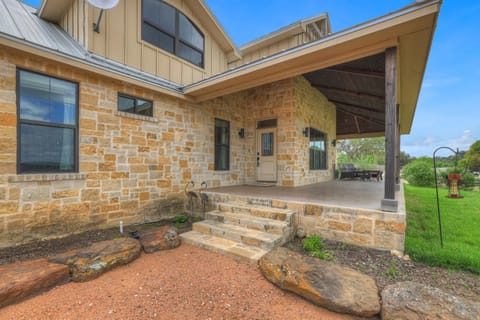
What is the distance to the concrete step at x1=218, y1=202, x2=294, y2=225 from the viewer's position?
3869 mm

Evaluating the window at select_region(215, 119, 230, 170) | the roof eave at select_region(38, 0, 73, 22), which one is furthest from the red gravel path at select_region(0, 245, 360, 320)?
the roof eave at select_region(38, 0, 73, 22)

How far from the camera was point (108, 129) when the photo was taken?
14.1 feet

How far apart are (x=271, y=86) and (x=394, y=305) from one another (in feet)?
21.9

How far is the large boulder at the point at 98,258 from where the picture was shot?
8.69 ft

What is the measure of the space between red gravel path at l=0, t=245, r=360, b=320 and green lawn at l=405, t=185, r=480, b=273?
1886 millimetres

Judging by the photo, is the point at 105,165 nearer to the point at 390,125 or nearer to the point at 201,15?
the point at 390,125

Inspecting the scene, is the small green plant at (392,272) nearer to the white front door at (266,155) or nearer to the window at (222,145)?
the white front door at (266,155)

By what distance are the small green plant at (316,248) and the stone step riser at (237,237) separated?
1.40ft

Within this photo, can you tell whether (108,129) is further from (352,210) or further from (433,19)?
(433,19)

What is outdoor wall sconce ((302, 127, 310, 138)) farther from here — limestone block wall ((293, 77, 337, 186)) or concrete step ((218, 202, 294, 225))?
concrete step ((218, 202, 294, 225))

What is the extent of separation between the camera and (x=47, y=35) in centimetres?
458

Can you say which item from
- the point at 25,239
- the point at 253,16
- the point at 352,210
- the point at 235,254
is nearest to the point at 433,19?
the point at 352,210

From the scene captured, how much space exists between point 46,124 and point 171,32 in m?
4.14

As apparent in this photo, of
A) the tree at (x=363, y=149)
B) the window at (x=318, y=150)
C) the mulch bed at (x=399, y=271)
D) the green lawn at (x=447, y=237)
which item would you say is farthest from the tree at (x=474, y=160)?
the mulch bed at (x=399, y=271)
